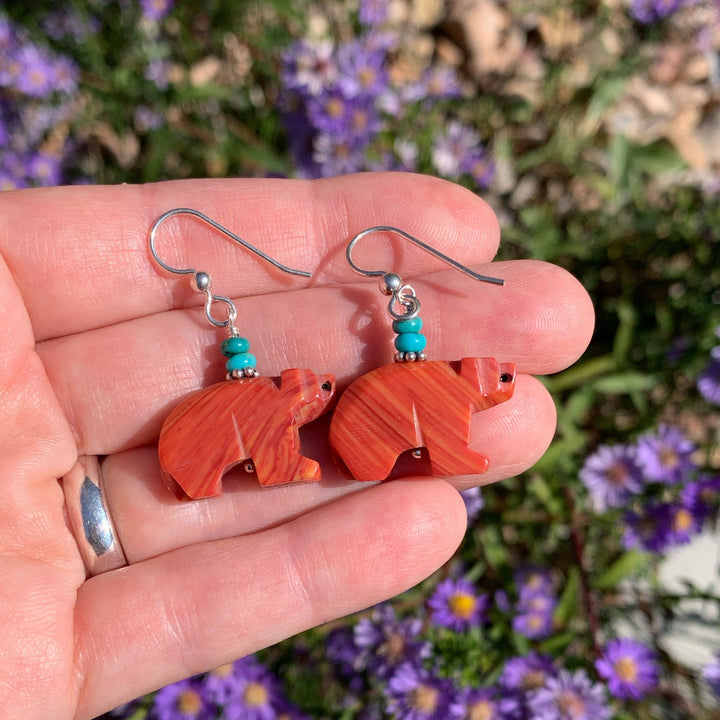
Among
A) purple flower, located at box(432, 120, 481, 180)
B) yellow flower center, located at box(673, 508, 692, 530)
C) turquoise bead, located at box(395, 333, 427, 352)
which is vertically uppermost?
purple flower, located at box(432, 120, 481, 180)

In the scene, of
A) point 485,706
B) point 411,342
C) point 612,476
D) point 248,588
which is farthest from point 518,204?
point 248,588

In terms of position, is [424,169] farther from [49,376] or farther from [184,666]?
[184,666]

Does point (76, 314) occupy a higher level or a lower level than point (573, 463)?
higher

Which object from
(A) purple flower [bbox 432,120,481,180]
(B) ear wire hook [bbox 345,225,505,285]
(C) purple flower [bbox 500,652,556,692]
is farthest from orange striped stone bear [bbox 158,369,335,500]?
(A) purple flower [bbox 432,120,481,180]

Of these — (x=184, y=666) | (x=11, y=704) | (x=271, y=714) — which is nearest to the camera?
(x=11, y=704)

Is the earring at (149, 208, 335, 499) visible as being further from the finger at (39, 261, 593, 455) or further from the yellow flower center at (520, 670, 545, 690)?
the yellow flower center at (520, 670, 545, 690)

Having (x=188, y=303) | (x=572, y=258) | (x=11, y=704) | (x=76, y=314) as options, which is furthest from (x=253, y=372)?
(x=572, y=258)

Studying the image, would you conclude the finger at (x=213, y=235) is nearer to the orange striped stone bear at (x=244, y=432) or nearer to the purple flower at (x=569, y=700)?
the orange striped stone bear at (x=244, y=432)
